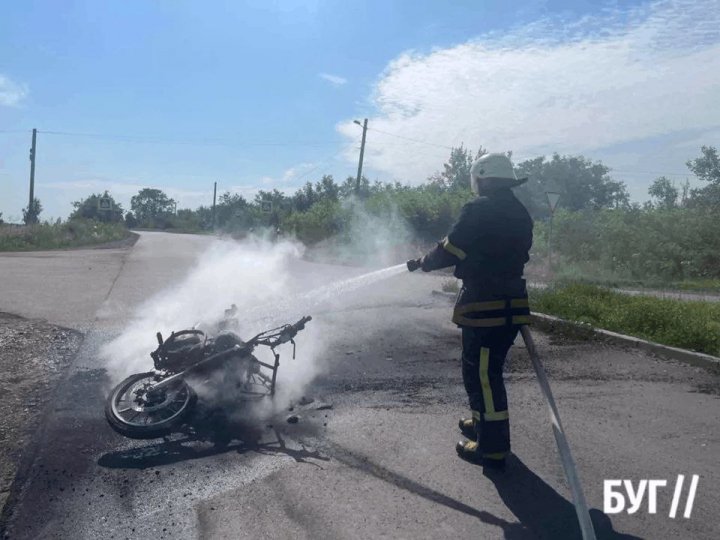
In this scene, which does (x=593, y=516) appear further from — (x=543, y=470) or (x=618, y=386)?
(x=618, y=386)

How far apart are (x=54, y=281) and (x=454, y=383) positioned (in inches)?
483

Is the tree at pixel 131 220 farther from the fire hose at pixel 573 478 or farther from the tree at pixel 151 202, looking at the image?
the fire hose at pixel 573 478

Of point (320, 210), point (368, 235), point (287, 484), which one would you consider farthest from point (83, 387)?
point (320, 210)

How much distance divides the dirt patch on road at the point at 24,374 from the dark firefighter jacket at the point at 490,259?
3486mm

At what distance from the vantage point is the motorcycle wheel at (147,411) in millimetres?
5008

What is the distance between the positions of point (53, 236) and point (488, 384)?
124ft

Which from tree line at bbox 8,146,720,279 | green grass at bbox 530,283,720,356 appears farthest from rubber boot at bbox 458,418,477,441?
tree line at bbox 8,146,720,279

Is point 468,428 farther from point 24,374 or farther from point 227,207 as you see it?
point 227,207

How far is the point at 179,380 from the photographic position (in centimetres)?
536

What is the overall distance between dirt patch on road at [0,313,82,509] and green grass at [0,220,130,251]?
2673 centimetres

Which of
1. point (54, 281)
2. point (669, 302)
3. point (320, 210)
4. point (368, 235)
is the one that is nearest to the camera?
point (669, 302)

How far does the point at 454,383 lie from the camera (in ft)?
22.4

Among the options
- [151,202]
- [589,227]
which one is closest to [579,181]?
[589,227]

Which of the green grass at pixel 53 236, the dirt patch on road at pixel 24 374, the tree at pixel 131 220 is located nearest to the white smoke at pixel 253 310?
the dirt patch on road at pixel 24 374
